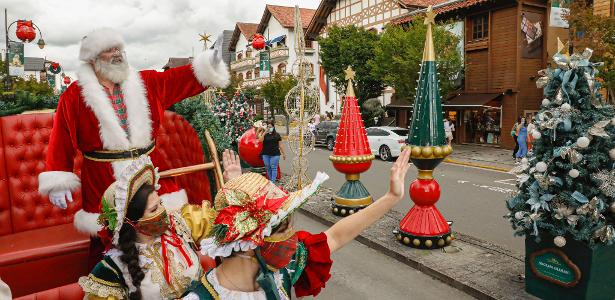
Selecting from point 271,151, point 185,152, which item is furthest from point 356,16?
point 185,152

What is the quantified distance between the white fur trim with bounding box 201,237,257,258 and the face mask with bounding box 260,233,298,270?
102mm

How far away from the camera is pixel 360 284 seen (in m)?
5.05

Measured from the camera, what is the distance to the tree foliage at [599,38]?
13.3m

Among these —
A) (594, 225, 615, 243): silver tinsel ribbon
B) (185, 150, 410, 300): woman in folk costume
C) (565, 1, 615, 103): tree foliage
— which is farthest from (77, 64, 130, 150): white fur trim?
(565, 1, 615, 103): tree foliage

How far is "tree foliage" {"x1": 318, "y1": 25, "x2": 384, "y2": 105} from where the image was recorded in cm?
2475

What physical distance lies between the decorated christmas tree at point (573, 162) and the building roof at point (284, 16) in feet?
113

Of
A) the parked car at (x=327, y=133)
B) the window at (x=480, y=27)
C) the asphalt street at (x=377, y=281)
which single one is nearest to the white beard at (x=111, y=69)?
the asphalt street at (x=377, y=281)

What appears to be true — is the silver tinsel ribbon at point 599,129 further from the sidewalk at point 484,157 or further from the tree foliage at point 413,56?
the tree foliage at point 413,56

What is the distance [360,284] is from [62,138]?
3.47 meters

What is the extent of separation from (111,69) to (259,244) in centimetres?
233

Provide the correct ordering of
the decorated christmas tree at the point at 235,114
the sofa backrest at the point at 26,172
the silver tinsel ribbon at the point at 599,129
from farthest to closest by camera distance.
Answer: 1. the decorated christmas tree at the point at 235,114
2. the sofa backrest at the point at 26,172
3. the silver tinsel ribbon at the point at 599,129

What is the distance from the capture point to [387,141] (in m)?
16.1

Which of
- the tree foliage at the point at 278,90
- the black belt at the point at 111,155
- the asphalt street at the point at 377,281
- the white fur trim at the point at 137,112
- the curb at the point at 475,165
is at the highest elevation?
the tree foliage at the point at 278,90

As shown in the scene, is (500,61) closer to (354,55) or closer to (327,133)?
(354,55)
